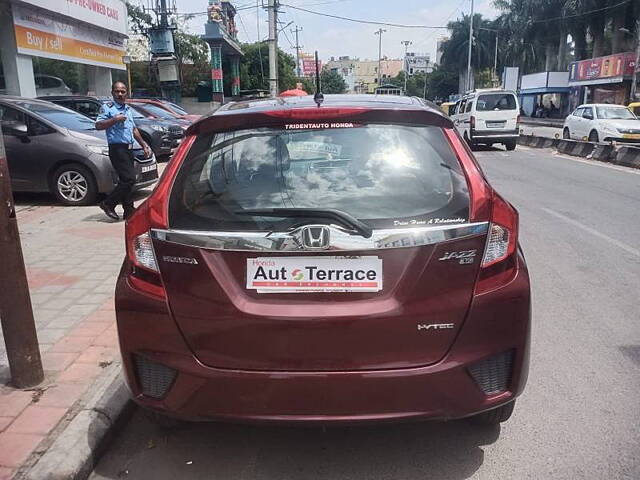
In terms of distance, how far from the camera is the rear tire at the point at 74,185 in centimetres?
896

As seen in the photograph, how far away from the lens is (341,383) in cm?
238

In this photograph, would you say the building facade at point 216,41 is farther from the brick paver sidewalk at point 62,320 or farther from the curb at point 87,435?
the curb at point 87,435

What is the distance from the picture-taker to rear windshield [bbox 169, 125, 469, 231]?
2514 millimetres

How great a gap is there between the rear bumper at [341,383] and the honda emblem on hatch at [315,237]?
20.4 inches

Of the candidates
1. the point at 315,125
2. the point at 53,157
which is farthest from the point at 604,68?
the point at 315,125

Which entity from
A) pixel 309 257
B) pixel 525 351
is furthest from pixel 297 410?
pixel 525 351

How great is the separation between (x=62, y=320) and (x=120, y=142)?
3.97 metres

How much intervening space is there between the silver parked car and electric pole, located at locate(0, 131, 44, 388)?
19.6 feet

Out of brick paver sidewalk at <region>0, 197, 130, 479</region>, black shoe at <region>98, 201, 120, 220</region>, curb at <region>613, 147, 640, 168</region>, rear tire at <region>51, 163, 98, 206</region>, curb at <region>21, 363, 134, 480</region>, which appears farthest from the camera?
curb at <region>613, 147, 640, 168</region>

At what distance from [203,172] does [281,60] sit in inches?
2517

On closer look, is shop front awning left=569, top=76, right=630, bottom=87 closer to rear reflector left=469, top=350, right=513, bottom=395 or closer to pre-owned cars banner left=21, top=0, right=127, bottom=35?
pre-owned cars banner left=21, top=0, right=127, bottom=35

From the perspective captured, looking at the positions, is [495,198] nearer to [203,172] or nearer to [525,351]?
[525,351]

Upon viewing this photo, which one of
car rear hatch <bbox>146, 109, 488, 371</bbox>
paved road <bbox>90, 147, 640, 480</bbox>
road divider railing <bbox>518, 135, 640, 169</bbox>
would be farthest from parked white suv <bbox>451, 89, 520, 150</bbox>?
car rear hatch <bbox>146, 109, 488, 371</bbox>

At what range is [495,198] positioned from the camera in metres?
2.59
